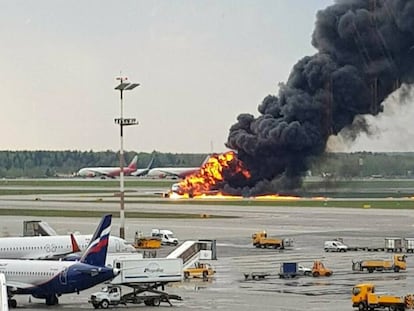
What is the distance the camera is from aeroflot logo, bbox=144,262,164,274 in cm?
6228

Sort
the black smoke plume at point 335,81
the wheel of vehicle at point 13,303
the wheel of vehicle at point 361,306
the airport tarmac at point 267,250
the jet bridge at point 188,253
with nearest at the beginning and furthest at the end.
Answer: the wheel of vehicle at point 361,306 → the wheel of vehicle at point 13,303 → the airport tarmac at point 267,250 → the jet bridge at point 188,253 → the black smoke plume at point 335,81

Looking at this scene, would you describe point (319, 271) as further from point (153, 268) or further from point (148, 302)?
point (148, 302)

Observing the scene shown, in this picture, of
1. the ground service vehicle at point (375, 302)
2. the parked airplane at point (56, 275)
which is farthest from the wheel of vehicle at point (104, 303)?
the ground service vehicle at point (375, 302)

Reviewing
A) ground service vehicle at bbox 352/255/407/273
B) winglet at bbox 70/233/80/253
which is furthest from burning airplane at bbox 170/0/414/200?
winglet at bbox 70/233/80/253

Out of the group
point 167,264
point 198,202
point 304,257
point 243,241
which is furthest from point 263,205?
point 167,264

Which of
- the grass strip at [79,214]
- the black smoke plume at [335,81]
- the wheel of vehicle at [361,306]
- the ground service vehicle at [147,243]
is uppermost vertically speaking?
the black smoke plume at [335,81]

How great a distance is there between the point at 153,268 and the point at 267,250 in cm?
4003

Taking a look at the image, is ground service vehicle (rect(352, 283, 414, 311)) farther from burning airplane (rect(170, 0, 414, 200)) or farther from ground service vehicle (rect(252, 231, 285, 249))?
burning airplane (rect(170, 0, 414, 200))

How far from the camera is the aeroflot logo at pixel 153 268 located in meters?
62.3

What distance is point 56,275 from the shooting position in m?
60.6

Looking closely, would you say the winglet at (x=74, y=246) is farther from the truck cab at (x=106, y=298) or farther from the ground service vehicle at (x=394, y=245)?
the ground service vehicle at (x=394, y=245)

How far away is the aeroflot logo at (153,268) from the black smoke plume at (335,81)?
12271cm

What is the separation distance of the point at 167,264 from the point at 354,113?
433 ft

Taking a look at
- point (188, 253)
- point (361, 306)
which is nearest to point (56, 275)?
point (361, 306)
